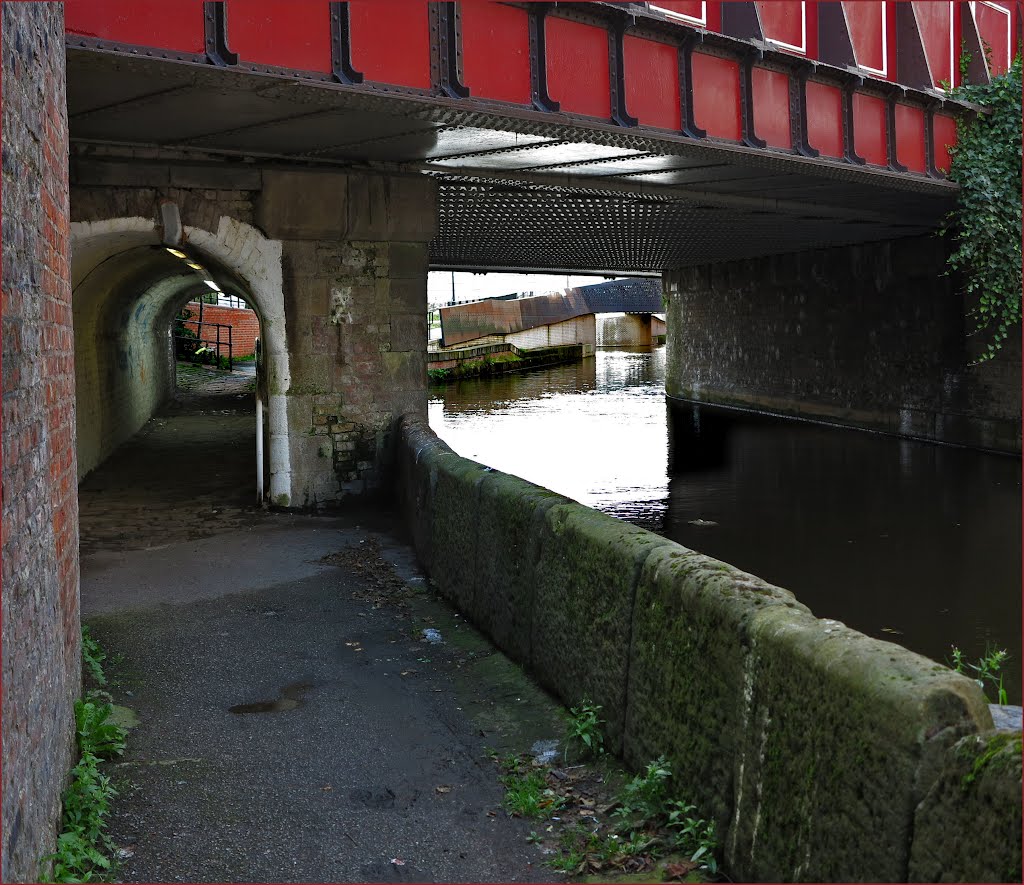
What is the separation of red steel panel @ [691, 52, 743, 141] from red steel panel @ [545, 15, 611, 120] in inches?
48.4

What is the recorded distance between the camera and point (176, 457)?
14.8 meters

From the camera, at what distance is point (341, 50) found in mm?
7629

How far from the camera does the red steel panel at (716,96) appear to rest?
10.3 meters

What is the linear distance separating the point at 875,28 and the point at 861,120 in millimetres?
1490

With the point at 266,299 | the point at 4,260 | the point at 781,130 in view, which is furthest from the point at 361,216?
the point at 4,260

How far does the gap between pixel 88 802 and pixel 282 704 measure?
152cm

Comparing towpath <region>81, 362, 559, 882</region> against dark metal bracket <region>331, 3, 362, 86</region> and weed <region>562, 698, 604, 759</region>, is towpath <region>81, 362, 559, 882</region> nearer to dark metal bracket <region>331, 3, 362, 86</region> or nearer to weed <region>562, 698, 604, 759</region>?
weed <region>562, 698, 604, 759</region>

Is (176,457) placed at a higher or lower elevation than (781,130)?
Answer: lower

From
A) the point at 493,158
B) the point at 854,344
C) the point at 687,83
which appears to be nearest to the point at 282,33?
the point at 493,158

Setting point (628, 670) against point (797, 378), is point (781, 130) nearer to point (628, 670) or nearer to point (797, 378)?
point (628, 670)

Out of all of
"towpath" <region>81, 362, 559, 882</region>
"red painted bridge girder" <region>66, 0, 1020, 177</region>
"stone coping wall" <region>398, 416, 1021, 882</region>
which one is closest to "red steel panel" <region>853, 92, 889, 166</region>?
"red painted bridge girder" <region>66, 0, 1020, 177</region>

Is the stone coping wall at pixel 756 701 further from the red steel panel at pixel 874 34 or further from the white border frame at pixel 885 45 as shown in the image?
the white border frame at pixel 885 45

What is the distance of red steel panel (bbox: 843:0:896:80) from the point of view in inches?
492

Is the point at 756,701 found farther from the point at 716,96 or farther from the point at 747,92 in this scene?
the point at 747,92
